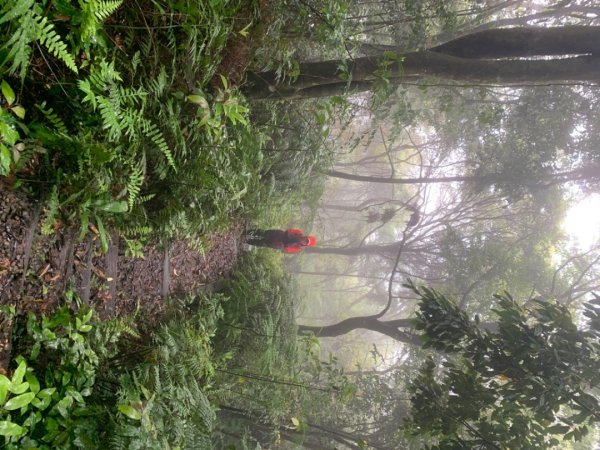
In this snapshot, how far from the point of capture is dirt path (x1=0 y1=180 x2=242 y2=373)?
2775mm

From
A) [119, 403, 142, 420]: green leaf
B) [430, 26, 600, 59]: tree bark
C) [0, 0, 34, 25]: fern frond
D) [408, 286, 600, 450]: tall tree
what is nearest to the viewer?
[0, 0, 34, 25]: fern frond

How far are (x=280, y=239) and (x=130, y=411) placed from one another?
482cm

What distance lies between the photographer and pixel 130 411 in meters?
2.90

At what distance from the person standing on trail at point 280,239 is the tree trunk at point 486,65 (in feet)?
9.95

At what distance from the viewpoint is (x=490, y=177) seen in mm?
11391

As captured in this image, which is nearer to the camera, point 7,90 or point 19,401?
point 7,90

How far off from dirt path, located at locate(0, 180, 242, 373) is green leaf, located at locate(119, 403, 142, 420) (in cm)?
81

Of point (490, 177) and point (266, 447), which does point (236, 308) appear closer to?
point (266, 447)

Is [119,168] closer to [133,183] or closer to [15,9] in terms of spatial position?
[133,183]

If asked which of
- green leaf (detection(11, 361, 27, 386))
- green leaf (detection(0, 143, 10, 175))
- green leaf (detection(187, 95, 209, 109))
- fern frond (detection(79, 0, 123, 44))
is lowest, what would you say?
green leaf (detection(11, 361, 27, 386))

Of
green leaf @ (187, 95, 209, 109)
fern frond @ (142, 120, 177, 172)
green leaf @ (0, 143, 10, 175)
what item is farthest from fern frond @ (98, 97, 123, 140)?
green leaf @ (187, 95, 209, 109)

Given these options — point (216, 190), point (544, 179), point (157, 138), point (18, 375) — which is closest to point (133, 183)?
point (157, 138)

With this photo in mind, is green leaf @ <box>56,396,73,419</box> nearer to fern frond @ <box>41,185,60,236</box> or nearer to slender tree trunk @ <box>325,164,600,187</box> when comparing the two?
fern frond @ <box>41,185,60,236</box>

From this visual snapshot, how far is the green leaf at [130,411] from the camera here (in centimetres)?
287
